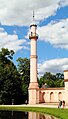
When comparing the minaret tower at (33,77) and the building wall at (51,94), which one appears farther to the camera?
the building wall at (51,94)

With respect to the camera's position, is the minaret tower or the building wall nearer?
the minaret tower

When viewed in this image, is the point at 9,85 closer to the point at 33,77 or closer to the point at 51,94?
the point at 33,77

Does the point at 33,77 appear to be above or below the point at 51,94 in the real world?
above

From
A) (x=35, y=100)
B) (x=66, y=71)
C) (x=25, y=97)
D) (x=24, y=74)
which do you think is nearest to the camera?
(x=66, y=71)

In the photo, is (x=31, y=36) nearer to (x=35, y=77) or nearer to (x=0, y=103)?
(x=35, y=77)

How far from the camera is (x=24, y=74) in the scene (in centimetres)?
7006

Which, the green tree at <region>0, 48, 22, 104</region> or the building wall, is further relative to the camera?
the building wall

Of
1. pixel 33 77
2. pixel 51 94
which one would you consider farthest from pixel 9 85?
pixel 51 94

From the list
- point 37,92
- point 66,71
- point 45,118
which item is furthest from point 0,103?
point 45,118

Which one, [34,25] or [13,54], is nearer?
[34,25]

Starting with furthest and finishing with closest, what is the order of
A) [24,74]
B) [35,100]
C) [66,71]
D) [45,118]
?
[24,74] < [35,100] < [66,71] < [45,118]

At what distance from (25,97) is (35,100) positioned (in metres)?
7.62

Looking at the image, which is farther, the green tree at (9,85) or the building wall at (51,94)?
the building wall at (51,94)

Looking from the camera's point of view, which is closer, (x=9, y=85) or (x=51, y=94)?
(x=9, y=85)
